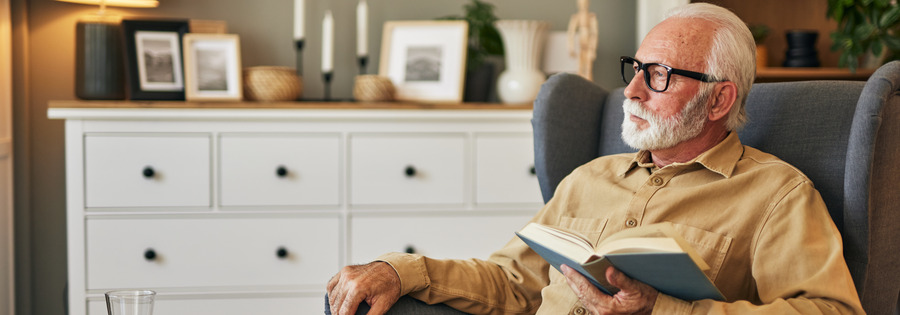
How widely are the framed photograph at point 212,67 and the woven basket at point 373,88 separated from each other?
14.6 inches

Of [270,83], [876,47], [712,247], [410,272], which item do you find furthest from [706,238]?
[876,47]

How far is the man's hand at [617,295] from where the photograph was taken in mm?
1078

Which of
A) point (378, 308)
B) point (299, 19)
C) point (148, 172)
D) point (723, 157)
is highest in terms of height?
point (299, 19)

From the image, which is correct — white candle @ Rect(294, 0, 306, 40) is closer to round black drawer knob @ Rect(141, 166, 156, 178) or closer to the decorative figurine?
round black drawer knob @ Rect(141, 166, 156, 178)

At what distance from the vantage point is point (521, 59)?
267 cm

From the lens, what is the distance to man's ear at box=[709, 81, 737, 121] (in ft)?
4.39

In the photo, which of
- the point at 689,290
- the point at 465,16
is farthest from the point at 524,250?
the point at 465,16

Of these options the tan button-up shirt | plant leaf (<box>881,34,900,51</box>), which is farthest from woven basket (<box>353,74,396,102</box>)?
plant leaf (<box>881,34,900,51</box>)

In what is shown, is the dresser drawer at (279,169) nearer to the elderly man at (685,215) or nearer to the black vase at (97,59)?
the black vase at (97,59)

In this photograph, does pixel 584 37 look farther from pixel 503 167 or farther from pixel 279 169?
pixel 279 169

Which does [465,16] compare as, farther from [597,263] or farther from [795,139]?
[597,263]

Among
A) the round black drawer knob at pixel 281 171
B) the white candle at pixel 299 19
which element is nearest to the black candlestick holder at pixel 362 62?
the white candle at pixel 299 19

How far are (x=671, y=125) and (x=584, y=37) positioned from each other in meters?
1.31

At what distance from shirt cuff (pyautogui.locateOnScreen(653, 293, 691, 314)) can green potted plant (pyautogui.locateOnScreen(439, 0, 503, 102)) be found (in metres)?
1.75
